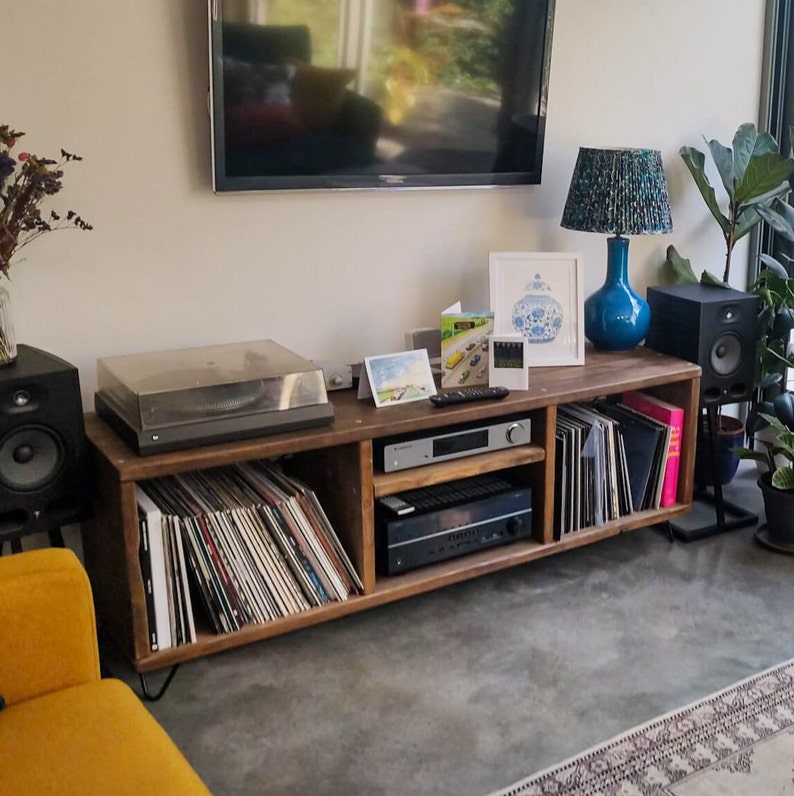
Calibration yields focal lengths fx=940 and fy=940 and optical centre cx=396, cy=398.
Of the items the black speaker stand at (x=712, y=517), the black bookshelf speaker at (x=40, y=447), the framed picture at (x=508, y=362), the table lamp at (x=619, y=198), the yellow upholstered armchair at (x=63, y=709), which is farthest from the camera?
the black speaker stand at (x=712, y=517)

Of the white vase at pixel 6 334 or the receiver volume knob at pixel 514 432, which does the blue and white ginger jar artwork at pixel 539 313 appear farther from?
the white vase at pixel 6 334

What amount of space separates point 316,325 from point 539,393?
0.62 m

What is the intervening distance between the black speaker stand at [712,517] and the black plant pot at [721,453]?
9cm

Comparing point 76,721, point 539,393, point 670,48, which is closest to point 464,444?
point 539,393

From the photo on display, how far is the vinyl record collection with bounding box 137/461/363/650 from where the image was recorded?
2.03 meters

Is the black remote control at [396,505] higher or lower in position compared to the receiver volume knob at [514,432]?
lower

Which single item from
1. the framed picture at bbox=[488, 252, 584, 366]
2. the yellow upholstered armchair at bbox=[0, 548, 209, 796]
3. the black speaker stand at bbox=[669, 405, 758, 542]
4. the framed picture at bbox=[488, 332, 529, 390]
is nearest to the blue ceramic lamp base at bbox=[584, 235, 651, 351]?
the framed picture at bbox=[488, 252, 584, 366]

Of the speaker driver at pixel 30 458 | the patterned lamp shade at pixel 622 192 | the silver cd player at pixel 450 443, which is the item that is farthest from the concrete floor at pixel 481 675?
the patterned lamp shade at pixel 622 192

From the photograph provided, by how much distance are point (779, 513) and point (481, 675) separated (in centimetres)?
110

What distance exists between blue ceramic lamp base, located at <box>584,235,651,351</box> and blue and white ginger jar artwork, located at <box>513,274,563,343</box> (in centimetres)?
16

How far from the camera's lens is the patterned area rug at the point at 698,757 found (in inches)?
69.0

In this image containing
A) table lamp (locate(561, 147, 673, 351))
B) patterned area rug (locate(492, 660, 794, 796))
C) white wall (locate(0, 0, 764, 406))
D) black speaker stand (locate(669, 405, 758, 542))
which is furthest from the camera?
black speaker stand (locate(669, 405, 758, 542))

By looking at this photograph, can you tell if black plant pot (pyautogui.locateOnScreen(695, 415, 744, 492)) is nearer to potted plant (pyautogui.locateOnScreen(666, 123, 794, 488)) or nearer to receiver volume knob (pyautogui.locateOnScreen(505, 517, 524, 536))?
potted plant (pyautogui.locateOnScreen(666, 123, 794, 488))

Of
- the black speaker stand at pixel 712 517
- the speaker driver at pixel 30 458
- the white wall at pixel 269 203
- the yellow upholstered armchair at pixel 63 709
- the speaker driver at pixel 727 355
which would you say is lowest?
the black speaker stand at pixel 712 517
